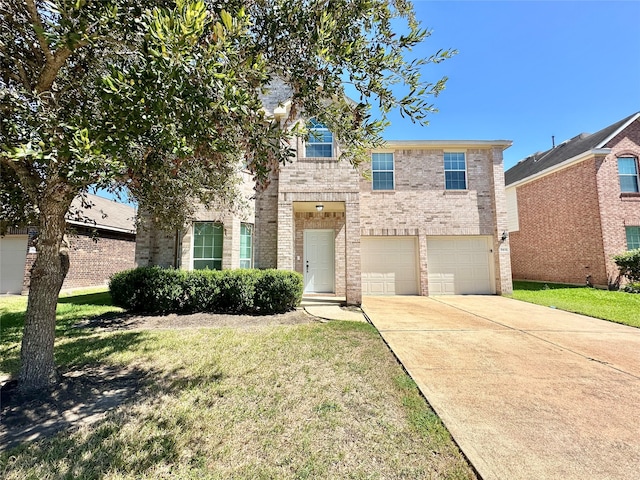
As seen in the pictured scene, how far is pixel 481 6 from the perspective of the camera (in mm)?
5922

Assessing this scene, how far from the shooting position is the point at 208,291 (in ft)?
25.2

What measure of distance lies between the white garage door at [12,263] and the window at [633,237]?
27.4m

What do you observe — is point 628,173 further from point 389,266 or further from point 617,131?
point 389,266

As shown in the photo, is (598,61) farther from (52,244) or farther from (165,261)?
(165,261)

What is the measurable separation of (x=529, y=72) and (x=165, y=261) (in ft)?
45.1

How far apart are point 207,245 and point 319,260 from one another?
4.41m

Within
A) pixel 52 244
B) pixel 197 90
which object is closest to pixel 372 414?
pixel 197 90

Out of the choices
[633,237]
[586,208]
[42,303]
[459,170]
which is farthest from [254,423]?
[633,237]

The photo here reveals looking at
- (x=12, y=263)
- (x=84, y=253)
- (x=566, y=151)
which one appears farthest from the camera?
(x=566, y=151)

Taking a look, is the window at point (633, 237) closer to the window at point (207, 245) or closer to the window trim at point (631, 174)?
the window trim at point (631, 174)

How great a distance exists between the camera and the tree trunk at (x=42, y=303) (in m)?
3.34

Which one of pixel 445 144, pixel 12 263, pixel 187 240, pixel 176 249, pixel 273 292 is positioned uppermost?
pixel 445 144

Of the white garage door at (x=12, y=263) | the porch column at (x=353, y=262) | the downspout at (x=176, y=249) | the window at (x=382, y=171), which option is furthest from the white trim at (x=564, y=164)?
the white garage door at (x=12, y=263)

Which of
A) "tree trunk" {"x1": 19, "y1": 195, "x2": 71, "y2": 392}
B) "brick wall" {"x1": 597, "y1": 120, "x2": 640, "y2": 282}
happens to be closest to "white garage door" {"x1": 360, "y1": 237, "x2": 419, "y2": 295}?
"brick wall" {"x1": 597, "y1": 120, "x2": 640, "y2": 282}
